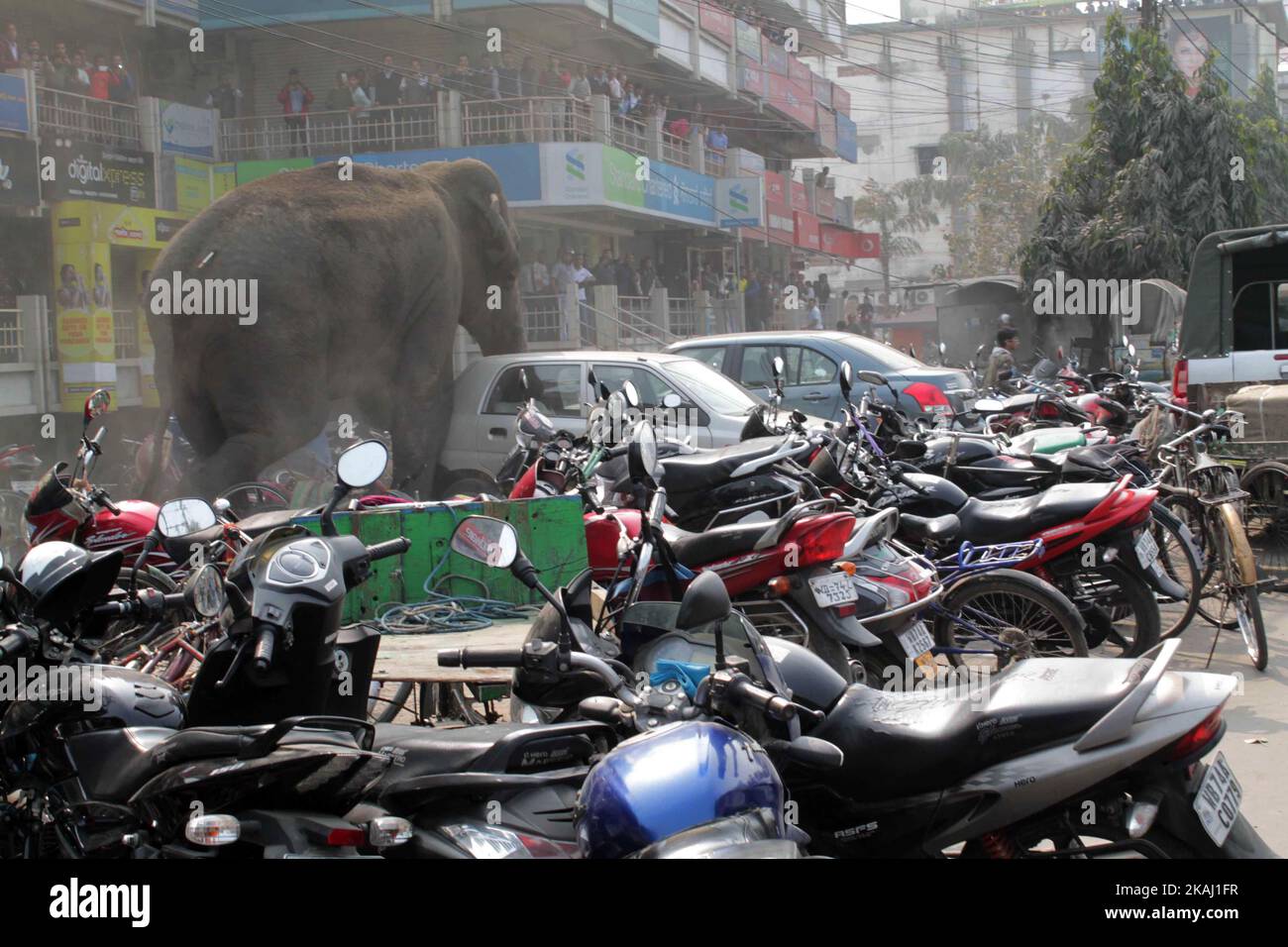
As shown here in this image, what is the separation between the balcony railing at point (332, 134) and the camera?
61.9ft

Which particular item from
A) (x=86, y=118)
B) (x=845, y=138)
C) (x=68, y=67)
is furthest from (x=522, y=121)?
(x=845, y=138)

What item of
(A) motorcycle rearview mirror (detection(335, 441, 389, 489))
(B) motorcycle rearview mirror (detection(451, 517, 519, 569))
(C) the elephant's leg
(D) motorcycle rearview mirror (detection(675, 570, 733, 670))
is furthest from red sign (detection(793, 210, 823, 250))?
(D) motorcycle rearview mirror (detection(675, 570, 733, 670))

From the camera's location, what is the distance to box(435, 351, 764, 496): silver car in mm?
9617

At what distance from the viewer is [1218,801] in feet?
10.0

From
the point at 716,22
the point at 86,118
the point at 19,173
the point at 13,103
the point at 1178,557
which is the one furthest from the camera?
the point at 716,22

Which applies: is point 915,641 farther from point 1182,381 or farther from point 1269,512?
point 1182,381

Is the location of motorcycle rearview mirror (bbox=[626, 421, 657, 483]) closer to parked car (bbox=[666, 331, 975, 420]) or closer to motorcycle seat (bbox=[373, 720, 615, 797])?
motorcycle seat (bbox=[373, 720, 615, 797])

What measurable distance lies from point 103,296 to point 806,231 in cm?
1933

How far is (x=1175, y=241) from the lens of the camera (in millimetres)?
19625

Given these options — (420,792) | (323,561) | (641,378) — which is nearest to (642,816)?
(420,792)

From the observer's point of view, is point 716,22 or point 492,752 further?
point 716,22

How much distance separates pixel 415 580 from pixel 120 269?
43.5ft

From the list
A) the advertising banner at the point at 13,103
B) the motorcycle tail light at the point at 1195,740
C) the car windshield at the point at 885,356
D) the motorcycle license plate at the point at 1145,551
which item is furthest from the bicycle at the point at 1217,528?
the advertising banner at the point at 13,103
